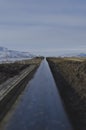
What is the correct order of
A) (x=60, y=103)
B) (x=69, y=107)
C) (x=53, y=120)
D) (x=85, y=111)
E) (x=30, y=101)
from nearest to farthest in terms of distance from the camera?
1. (x=53, y=120)
2. (x=85, y=111)
3. (x=69, y=107)
4. (x=60, y=103)
5. (x=30, y=101)

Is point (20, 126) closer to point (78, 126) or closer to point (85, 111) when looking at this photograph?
point (78, 126)

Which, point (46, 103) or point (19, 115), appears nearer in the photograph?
point (19, 115)

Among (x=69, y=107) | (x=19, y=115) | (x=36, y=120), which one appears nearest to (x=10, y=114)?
(x=19, y=115)

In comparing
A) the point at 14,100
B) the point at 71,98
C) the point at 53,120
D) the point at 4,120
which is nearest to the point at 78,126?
the point at 53,120

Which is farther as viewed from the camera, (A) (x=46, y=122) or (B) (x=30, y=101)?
(B) (x=30, y=101)

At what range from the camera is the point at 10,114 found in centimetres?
1628

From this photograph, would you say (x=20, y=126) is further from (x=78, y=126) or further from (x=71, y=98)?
(x=71, y=98)

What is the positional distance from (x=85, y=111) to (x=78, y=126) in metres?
2.71

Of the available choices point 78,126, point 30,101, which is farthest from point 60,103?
point 78,126

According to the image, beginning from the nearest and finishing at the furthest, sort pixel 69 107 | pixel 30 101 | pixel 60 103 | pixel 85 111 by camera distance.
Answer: pixel 85 111 → pixel 69 107 → pixel 60 103 → pixel 30 101

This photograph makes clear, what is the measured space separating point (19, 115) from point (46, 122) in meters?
2.36

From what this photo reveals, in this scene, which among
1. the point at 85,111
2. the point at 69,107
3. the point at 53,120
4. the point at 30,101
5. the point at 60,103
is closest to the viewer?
the point at 53,120

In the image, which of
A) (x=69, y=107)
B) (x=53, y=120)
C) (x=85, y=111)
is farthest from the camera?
(x=69, y=107)

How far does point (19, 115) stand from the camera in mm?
15773
